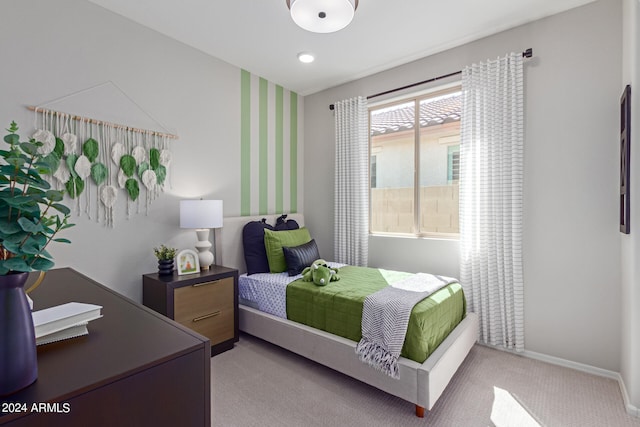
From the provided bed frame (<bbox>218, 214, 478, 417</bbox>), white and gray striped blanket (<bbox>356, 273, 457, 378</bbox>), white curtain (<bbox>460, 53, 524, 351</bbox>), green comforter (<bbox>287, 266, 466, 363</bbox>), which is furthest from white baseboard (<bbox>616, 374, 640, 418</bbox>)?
white and gray striped blanket (<bbox>356, 273, 457, 378</bbox>)

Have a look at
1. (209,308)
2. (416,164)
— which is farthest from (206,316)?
(416,164)

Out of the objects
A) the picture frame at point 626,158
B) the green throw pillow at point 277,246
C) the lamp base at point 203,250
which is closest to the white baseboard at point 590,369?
the picture frame at point 626,158

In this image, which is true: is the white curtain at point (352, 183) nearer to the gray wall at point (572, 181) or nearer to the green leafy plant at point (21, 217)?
the gray wall at point (572, 181)

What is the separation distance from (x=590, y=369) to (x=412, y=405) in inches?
60.7

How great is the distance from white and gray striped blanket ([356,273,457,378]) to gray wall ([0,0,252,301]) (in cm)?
194

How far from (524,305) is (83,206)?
145 inches

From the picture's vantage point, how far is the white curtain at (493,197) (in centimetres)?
261

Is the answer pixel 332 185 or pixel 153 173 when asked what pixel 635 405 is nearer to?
pixel 332 185

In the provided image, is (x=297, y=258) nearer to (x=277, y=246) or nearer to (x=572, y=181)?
(x=277, y=246)

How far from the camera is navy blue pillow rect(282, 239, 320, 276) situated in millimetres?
2973

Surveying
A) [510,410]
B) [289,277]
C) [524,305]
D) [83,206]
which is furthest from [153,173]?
→ [524,305]

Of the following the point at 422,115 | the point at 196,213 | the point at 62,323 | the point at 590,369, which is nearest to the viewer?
the point at 62,323

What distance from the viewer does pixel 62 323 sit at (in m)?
0.87

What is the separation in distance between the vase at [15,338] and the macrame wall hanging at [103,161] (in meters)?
1.85
